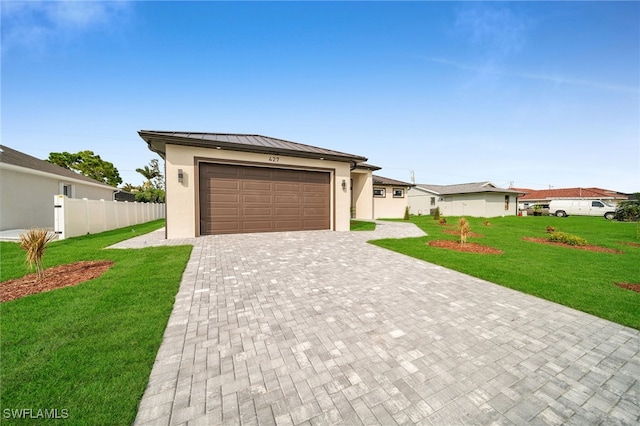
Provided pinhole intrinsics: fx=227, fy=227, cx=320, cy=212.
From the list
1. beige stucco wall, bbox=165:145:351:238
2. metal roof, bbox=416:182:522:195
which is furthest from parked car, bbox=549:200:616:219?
beige stucco wall, bbox=165:145:351:238

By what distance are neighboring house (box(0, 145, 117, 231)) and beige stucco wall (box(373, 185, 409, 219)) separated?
880 inches

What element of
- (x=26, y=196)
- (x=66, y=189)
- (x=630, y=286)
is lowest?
(x=630, y=286)

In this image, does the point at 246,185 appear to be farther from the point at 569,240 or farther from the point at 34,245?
the point at 569,240

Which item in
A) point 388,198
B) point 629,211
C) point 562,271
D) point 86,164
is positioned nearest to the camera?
point 562,271

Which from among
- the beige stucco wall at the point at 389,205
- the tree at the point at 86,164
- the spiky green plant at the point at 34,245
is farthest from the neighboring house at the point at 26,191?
the beige stucco wall at the point at 389,205

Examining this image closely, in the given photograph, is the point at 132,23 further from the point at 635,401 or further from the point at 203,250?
the point at 635,401

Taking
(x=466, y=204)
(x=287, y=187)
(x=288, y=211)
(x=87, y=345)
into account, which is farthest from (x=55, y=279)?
(x=466, y=204)

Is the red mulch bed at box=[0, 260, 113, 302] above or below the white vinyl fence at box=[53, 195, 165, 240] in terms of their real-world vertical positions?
below

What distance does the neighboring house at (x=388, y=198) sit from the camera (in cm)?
2128

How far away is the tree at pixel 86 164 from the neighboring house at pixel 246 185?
32613 mm

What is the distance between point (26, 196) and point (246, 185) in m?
12.6

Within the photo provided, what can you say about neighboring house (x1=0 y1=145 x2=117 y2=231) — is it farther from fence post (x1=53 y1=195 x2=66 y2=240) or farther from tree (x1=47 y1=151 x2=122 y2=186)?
tree (x1=47 y1=151 x2=122 y2=186)

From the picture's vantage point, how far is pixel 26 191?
39.7ft

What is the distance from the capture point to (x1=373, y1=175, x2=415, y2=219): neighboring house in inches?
838
